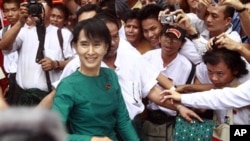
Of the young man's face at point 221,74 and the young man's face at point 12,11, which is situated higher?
the young man's face at point 12,11

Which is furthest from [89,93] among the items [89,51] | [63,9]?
[63,9]

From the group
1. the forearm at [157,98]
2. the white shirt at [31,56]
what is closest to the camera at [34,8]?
the white shirt at [31,56]

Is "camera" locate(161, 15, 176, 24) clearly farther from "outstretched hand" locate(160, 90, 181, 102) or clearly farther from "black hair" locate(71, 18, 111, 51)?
"black hair" locate(71, 18, 111, 51)

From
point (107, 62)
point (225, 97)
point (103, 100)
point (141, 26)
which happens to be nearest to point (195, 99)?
point (225, 97)

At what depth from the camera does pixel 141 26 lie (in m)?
3.74

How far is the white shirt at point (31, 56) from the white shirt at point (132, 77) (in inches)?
27.0

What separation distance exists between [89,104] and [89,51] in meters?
0.25

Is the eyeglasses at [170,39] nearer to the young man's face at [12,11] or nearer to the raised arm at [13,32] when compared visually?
the raised arm at [13,32]

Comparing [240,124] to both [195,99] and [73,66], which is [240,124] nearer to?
[195,99]

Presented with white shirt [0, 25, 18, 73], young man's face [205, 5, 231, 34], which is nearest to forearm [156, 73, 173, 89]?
young man's face [205, 5, 231, 34]

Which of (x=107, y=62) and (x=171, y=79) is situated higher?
(x=107, y=62)

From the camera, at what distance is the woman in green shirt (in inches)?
82.2

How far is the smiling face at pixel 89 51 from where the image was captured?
2143mm

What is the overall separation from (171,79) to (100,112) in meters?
1.16
